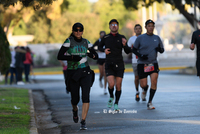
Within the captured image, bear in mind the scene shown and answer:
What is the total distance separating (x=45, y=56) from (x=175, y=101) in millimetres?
38456

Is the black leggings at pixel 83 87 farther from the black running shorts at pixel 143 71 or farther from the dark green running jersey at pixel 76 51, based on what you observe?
the black running shorts at pixel 143 71

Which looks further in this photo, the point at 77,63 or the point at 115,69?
the point at 115,69

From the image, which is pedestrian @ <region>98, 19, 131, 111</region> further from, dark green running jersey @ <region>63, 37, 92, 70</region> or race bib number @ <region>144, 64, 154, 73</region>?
dark green running jersey @ <region>63, 37, 92, 70</region>

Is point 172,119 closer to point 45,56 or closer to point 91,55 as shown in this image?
point 91,55

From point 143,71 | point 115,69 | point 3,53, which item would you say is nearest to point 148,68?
point 143,71

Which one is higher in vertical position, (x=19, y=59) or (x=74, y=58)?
(x=74, y=58)

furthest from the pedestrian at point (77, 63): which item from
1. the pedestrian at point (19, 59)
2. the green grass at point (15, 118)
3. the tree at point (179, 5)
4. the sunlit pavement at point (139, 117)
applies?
the tree at point (179, 5)

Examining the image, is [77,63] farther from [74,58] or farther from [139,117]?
[139,117]

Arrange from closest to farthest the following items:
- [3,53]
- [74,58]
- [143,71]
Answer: [74,58] → [143,71] → [3,53]

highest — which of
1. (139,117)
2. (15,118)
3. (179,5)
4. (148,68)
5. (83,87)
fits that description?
(179,5)

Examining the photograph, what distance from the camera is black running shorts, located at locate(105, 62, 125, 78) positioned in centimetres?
1005

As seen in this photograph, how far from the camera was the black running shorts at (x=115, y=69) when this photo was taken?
1005cm

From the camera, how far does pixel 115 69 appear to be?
33.0ft

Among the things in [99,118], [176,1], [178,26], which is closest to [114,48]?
[99,118]
